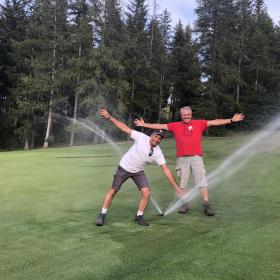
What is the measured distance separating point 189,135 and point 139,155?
1432mm

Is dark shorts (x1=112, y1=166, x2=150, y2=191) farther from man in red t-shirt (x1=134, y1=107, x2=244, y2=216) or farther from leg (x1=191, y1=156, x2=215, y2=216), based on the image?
leg (x1=191, y1=156, x2=215, y2=216)

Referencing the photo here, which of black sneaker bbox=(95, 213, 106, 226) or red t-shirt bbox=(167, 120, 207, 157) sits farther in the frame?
red t-shirt bbox=(167, 120, 207, 157)

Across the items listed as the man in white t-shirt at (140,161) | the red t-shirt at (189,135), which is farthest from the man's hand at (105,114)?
the red t-shirt at (189,135)

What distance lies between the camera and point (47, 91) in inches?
1788

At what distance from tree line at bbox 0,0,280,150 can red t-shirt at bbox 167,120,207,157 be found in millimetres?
34252

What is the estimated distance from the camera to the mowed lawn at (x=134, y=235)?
589 centimetres

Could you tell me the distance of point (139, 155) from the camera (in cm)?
845

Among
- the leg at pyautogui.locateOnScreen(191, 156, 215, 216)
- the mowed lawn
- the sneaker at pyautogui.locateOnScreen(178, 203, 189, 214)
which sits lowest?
the mowed lawn

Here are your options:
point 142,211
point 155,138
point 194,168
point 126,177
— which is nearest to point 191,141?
point 194,168

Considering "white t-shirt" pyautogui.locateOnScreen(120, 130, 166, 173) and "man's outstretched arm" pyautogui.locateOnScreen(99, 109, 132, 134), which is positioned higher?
"man's outstretched arm" pyautogui.locateOnScreen(99, 109, 132, 134)

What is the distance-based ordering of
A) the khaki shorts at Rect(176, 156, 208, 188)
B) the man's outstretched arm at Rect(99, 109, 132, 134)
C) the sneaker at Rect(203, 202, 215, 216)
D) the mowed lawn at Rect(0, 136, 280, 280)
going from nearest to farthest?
the mowed lawn at Rect(0, 136, 280, 280) → the man's outstretched arm at Rect(99, 109, 132, 134) → the sneaker at Rect(203, 202, 215, 216) → the khaki shorts at Rect(176, 156, 208, 188)

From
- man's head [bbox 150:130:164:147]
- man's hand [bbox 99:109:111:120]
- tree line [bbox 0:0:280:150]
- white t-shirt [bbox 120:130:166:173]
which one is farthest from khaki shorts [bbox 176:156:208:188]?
tree line [bbox 0:0:280:150]

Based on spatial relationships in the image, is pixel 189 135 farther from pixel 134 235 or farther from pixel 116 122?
pixel 134 235

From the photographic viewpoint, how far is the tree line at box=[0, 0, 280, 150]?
44.3 m
